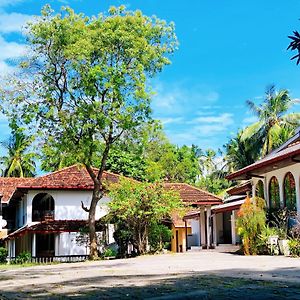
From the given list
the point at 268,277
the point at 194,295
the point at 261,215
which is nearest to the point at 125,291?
the point at 194,295

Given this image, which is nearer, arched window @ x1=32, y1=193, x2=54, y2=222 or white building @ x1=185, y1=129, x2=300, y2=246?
white building @ x1=185, y1=129, x2=300, y2=246

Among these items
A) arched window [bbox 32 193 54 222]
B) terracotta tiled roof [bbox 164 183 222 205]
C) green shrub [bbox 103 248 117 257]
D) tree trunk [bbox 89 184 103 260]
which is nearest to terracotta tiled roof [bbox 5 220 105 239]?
arched window [bbox 32 193 54 222]

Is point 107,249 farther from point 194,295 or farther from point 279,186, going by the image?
point 194,295

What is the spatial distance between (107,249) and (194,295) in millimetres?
21541

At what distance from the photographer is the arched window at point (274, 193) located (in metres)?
21.7

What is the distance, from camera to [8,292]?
8.47m

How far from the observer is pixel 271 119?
42.9 meters

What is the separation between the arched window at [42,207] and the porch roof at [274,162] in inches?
571

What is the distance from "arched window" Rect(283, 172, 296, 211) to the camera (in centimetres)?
2034

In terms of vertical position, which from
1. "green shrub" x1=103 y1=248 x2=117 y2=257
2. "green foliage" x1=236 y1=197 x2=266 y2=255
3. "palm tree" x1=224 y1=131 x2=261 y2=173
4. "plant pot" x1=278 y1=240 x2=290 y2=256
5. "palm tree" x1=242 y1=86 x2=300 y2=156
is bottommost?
"green shrub" x1=103 y1=248 x2=117 y2=257

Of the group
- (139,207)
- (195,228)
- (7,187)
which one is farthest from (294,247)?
(7,187)

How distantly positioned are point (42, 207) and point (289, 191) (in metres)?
20.8

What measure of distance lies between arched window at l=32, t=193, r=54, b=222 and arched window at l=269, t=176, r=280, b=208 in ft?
53.0

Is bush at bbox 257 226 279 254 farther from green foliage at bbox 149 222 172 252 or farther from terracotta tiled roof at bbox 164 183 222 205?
terracotta tiled roof at bbox 164 183 222 205
